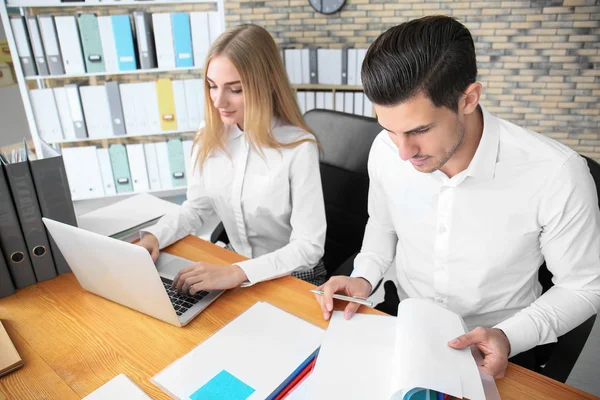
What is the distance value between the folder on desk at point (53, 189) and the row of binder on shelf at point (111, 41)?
2024mm

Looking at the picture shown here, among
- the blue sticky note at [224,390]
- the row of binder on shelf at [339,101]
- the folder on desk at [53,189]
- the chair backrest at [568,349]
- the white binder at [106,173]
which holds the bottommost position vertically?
the white binder at [106,173]

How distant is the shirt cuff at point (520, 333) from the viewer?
0.90 m

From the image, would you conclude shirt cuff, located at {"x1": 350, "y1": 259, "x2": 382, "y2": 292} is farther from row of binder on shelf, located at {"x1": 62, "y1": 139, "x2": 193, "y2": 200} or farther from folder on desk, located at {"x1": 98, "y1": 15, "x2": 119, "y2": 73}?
folder on desk, located at {"x1": 98, "y1": 15, "x2": 119, "y2": 73}

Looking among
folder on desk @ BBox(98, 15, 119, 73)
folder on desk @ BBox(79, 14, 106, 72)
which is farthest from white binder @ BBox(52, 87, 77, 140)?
folder on desk @ BBox(98, 15, 119, 73)

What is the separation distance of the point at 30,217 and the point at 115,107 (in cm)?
219

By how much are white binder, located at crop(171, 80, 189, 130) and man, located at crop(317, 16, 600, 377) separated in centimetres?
227

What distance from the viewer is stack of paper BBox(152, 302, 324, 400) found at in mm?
798

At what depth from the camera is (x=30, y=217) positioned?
3.60 ft

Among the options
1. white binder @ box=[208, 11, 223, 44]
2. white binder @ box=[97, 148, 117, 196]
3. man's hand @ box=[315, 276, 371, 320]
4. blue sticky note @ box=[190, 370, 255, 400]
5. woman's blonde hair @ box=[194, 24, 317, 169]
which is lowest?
white binder @ box=[97, 148, 117, 196]

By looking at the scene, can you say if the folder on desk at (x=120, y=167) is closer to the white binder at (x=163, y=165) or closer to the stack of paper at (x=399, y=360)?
the white binder at (x=163, y=165)

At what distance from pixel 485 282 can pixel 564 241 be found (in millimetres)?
210

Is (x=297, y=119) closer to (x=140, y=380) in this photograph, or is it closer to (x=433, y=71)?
(x=433, y=71)

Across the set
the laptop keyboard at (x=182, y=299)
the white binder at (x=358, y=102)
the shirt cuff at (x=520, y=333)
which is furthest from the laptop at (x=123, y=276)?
the white binder at (x=358, y=102)

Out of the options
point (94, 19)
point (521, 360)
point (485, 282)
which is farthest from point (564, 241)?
point (94, 19)
